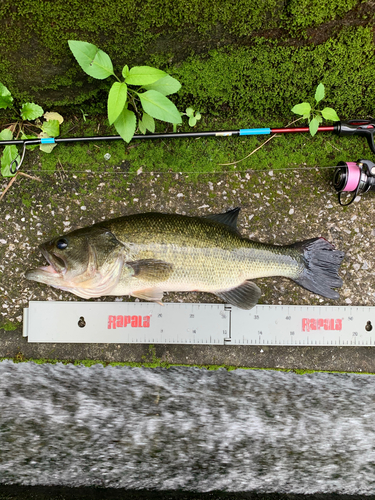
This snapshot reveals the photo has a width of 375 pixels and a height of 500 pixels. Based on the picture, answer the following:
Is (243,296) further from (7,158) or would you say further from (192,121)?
(7,158)

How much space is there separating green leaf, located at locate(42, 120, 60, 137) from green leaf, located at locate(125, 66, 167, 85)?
0.99 m

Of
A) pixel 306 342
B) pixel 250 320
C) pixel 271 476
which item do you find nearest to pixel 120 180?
pixel 250 320

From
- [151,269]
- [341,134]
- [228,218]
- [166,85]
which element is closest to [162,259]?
[151,269]

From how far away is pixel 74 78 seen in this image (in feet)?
9.52

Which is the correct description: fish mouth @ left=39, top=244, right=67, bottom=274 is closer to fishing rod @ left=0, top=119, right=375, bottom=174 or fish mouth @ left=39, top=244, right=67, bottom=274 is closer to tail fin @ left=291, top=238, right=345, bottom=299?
fishing rod @ left=0, top=119, right=375, bottom=174

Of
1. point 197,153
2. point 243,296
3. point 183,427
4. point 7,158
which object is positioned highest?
point 197,153

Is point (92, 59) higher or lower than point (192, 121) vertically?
higher

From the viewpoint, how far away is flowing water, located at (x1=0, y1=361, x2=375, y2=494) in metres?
3.11

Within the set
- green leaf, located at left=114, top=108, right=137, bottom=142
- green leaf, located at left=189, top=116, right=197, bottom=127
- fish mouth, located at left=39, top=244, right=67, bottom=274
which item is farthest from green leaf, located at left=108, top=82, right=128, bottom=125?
fish mouth, located at left=39, top=244, right=67, bottom=274

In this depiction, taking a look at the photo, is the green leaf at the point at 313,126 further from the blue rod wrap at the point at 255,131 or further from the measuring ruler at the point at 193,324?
the measuring ruler at the point at 193,324

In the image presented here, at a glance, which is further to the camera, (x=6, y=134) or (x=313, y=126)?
(x=6, y=134)

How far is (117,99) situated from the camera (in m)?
2.53

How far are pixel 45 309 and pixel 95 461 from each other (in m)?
1.52

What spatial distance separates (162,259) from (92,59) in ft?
5.35
